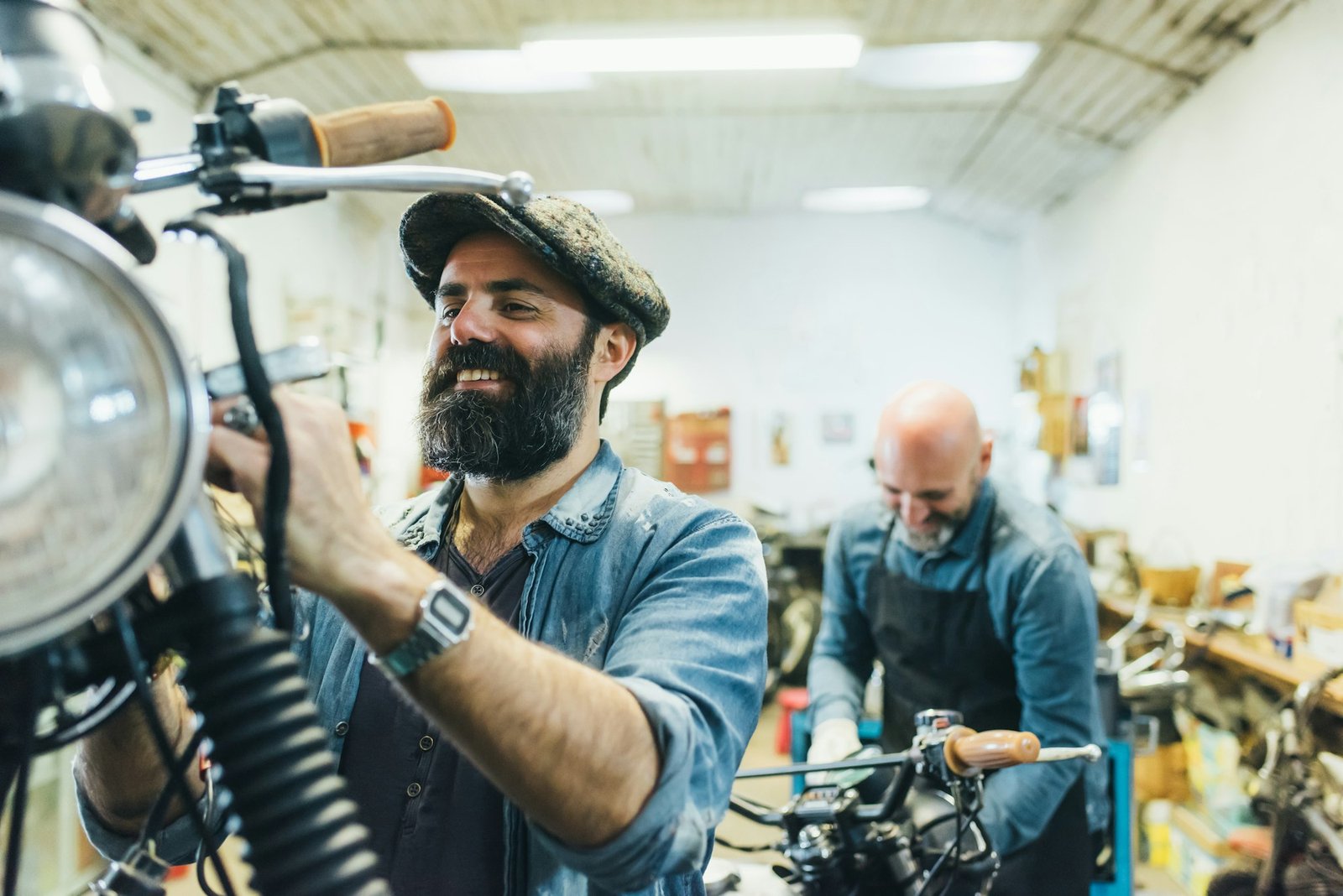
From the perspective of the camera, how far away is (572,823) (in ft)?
2.40

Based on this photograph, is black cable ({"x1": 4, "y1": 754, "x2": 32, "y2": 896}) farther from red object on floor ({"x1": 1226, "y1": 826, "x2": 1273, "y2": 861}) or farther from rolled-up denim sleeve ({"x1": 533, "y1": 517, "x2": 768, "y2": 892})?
red object on floor ({"x1": 1226, "y1": 826, "x2": 1273, "y2": 861})

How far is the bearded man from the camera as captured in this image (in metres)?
0.63

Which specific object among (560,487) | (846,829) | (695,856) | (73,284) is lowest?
(846,829)

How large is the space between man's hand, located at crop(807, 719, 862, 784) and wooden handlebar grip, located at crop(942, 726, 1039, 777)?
2.83 feet

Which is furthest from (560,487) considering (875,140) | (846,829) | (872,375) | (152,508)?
(872,375)

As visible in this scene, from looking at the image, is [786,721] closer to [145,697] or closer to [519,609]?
[519,609]

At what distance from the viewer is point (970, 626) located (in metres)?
2.45

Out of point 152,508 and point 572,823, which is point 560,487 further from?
point 152,508

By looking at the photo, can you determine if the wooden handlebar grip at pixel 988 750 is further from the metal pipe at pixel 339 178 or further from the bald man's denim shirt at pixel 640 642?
the metal pipe at pixel 339 178

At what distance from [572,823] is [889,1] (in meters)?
4.16

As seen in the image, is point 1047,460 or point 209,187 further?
point 1047,460

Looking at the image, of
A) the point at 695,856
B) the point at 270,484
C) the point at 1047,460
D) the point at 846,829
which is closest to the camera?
the point at 270,484

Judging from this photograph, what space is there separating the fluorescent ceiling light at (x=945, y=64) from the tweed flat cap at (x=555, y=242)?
12.0 ft

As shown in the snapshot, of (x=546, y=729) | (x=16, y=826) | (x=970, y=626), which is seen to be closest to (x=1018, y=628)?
(x=970, y=626)
